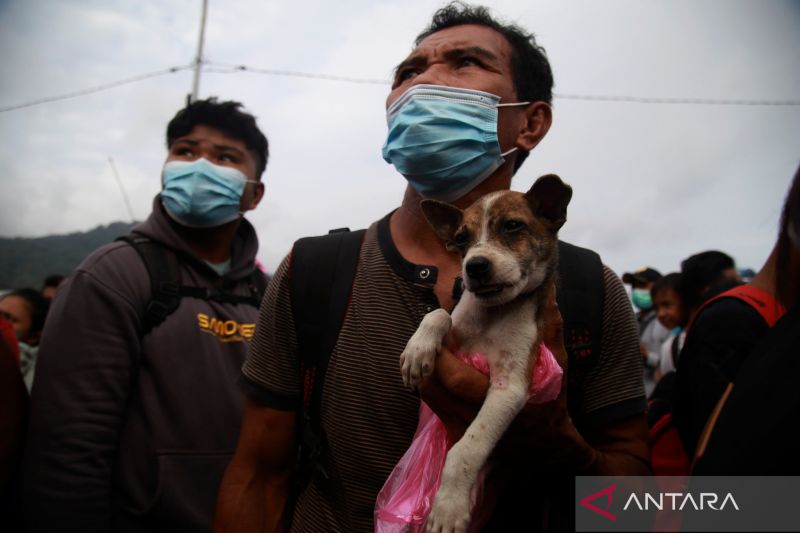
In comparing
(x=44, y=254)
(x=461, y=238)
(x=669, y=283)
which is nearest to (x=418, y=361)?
(x=461, y=238)

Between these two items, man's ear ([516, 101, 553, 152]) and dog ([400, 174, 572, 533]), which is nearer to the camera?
dog ([400, 174, 572, 533])

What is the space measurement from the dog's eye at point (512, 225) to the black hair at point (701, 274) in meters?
4.73

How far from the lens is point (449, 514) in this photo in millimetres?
1666

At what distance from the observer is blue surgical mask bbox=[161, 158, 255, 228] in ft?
13.9

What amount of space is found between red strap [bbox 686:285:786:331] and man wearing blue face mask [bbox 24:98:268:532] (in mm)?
3326

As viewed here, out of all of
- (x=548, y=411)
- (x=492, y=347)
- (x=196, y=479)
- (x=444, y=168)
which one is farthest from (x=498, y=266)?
(x=196, y=479)

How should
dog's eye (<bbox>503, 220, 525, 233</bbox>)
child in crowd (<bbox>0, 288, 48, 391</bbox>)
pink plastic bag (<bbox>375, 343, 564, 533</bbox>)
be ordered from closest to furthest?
pink plastic bag (<bbox>375, 343, 564, 533</bbox>) → dog's eye (<bbox>503, 220, 525, 233</bbox>) → child in crowd (<bbox>0, 288, 48, 391</bbox>)

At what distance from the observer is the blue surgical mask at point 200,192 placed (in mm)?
4234

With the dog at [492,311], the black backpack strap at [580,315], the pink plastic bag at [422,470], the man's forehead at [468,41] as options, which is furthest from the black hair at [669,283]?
the pink plastic bag at [422,470]

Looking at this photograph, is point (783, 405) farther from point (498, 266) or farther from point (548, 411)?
point (498, 266)

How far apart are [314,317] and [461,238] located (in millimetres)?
870

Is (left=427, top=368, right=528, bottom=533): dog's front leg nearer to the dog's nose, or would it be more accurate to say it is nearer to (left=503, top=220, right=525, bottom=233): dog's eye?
the dog's nose

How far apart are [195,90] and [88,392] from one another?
46.3 ft

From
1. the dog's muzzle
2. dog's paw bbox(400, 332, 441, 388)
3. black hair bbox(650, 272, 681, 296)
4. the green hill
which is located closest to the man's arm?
dog's paw bbox(400, 332, 441, 388)
